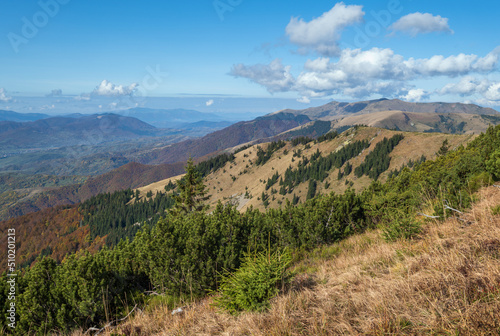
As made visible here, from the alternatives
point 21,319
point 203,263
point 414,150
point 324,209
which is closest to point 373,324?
point 203,263

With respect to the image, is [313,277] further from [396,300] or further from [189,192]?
[189,192]

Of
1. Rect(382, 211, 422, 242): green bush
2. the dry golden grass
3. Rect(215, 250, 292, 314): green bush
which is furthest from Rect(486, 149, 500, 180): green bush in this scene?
Rect(215, 250, 292, 314): green bush

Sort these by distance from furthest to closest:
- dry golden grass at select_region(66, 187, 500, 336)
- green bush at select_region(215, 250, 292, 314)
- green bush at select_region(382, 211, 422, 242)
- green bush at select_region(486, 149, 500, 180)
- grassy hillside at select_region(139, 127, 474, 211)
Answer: grassy hillside at select_region(139, 127, 474, 211)
green bush at select_region(486, 149, 500, 180)
green bush at select_region(382, 211, 422, 242)
green bush at select_region(215, 250, 292, 314)
dry golden grass at select_region(66, 187, 500, 336)

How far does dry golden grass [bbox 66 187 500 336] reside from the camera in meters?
3.32

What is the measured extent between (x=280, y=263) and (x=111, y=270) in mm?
6891

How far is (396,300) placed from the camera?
3.92m

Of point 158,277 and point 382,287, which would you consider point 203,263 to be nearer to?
point 158,277

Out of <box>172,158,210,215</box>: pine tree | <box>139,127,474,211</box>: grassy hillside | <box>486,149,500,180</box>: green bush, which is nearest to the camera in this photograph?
<box>486,149,500,180</box>: green bush

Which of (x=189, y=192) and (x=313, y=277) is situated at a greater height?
(x=313, y=277)

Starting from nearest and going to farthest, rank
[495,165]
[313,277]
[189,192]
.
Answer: [313,277]
[495,165]
[189,192]

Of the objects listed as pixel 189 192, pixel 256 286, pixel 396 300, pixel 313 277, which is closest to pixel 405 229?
pixel 313 277

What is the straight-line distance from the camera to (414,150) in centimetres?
12738

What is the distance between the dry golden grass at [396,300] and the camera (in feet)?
10.9

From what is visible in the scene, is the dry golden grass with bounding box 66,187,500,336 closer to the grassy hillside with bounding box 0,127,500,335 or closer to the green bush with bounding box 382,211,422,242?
the grassy hillside with bounding box 0,127,500,335
